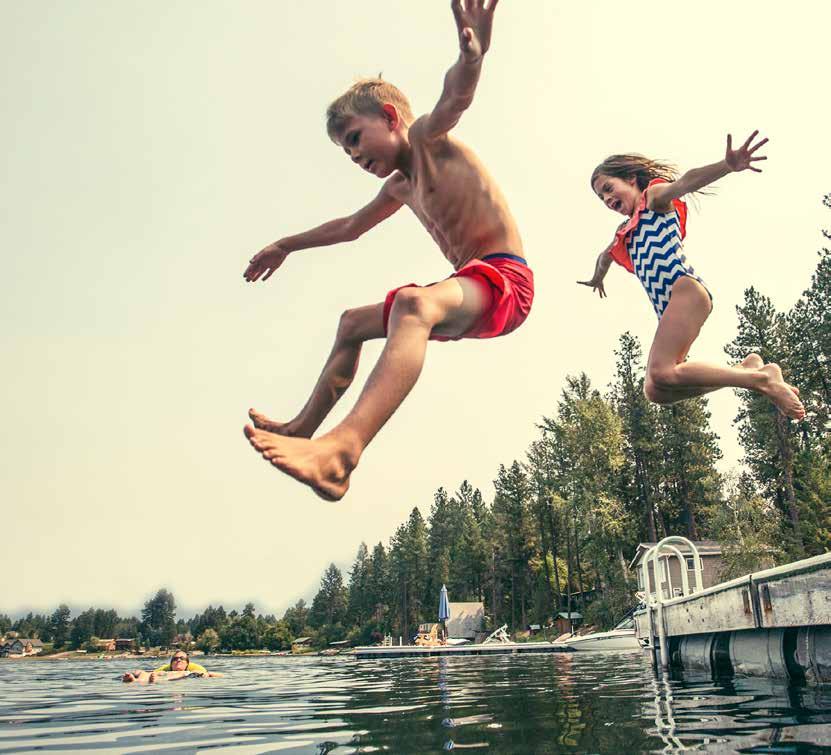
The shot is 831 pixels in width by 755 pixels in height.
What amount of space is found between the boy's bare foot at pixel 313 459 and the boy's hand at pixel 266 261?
1835 millimetres

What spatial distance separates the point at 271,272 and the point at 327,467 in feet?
6.72

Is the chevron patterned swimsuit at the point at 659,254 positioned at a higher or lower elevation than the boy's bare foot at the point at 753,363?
higher

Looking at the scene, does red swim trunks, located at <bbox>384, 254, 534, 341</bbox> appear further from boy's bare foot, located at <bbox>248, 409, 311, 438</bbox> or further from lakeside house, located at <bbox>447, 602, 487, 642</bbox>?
lakeside house, located at <bbox>447, 602, 487, 642</bbox>

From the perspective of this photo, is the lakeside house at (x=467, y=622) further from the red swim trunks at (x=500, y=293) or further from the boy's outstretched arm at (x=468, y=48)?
the boy's outstretched arm at (x=468, y=48)

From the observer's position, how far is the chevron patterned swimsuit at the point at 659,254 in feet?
13.3

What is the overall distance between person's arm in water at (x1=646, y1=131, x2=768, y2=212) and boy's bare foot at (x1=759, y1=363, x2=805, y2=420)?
3.77ft

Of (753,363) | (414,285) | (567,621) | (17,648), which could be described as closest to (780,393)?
(753,363)

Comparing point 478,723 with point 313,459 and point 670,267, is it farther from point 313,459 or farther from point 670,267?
point 670,267

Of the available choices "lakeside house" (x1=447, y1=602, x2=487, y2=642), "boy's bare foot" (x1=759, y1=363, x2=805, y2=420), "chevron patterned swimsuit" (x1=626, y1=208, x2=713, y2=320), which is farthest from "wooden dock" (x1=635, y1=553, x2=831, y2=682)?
"lakeside house" (x1=447, y1=602, x2=487, y2=642)

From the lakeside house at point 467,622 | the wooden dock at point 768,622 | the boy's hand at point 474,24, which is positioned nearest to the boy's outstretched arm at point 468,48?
the boy's hand at point 474,24

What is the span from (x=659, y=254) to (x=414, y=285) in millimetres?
1965

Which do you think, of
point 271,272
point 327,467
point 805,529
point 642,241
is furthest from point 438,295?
point 805,529

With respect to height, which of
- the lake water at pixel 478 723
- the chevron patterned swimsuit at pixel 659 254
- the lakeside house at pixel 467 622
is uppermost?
the chevron patterned swimsuit at pixel 659 254

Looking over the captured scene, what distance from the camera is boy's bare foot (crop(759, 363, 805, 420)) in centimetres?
402
